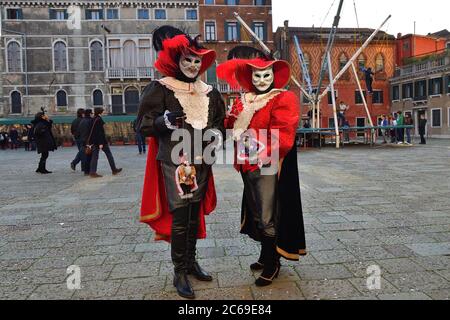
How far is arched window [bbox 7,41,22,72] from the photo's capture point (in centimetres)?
3291

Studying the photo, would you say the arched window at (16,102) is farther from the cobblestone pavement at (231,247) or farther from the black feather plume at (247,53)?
the black feather plume at (247,53)

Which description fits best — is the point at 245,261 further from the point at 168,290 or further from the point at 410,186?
the point at 410,186

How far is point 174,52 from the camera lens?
2990 millimetres

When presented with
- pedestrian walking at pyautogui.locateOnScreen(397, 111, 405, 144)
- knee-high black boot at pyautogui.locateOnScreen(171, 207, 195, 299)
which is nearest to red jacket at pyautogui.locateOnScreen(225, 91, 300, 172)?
knee-high black boot at pyautogui.locateOnScreen(171, 207, 195, 299)

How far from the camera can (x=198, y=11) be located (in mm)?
35219

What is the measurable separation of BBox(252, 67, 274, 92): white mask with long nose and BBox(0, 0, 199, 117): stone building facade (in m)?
31.1

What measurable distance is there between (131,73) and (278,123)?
33.1 metres

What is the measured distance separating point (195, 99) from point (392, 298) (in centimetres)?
199

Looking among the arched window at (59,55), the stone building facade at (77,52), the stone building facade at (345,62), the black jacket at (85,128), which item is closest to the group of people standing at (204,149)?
the black jacket at (85,128)

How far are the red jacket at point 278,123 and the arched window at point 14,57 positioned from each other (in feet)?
116

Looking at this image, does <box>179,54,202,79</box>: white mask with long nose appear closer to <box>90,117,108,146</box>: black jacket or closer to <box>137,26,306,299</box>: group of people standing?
<box>137,26,306,299</box>: group of people standing
